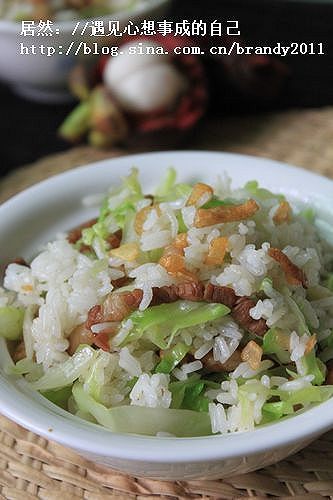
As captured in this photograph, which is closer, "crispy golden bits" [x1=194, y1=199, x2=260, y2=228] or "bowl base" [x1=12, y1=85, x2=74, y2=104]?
"crispy golden bits" [x1=194, y1=199, x2=260, y2=228]

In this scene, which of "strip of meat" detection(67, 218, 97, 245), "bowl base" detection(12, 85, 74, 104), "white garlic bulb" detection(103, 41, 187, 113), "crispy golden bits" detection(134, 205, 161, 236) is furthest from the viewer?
"bowl base" detection(12, 85, 74, 104)

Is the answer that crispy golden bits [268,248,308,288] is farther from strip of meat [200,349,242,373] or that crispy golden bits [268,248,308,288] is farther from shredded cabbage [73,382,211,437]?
shredded cabbage [73,382,211,437]

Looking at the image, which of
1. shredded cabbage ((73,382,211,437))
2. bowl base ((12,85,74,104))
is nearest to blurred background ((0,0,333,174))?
bowl base ((12,85,74,104))

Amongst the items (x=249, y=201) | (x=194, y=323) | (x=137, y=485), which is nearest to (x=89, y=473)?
(x=137, y=485)

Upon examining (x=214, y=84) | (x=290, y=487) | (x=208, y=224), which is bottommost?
(x=290, y=487)

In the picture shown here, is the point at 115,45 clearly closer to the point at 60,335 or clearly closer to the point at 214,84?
the point at 214,84

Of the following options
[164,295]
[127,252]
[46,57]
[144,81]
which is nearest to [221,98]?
[144,81]
